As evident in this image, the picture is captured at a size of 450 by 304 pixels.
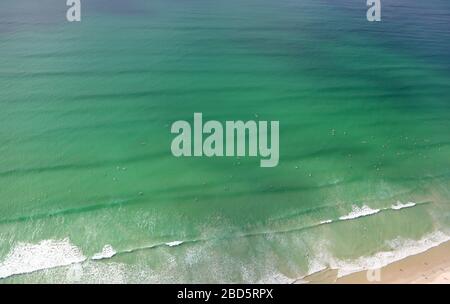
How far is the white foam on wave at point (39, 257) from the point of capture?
746 centimetres

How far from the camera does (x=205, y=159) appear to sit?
33.8 feet

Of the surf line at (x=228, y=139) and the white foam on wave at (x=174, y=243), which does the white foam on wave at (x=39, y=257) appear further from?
the surf line at (x=228, y=139)

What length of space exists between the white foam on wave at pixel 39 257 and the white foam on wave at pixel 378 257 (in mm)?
4641

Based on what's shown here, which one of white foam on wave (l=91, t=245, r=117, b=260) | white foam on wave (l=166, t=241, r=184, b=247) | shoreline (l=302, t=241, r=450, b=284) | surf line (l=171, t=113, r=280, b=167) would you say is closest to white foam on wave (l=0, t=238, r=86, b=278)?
white foam on wave (l=91, t=245, r=117, b=260)

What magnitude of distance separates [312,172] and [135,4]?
53.4 feet

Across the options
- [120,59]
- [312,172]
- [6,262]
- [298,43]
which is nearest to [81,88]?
[120,59]

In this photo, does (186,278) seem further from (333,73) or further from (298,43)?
(298,43)

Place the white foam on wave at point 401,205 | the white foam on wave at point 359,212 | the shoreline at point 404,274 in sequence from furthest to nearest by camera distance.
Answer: the white foam on wave at point 401,205 → the white foam on wave at point 359,212 → the shoreline at point 404,274

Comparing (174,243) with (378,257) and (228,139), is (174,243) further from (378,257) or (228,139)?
(378,257)

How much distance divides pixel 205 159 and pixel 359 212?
13.0 ft

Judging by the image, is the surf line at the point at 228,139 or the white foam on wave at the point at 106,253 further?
the surf line at the point at 228,139

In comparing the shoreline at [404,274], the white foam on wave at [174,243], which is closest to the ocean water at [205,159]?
the white foam on wave at [174,243]

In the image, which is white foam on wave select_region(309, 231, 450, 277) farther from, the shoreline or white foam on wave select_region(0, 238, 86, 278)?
white foam on wave select_region(0, 238, 86, 278)

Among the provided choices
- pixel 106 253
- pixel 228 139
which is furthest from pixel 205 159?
Result: pixel 106 253
